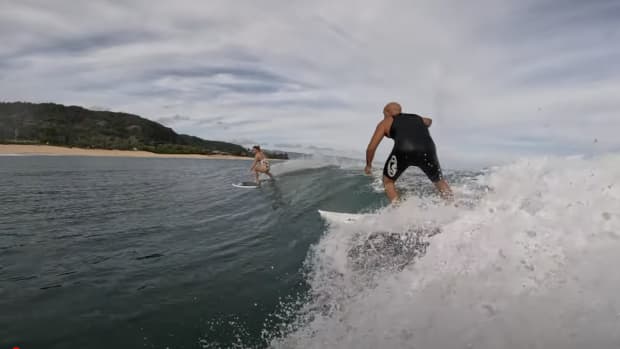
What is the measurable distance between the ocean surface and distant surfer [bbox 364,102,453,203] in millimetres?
516

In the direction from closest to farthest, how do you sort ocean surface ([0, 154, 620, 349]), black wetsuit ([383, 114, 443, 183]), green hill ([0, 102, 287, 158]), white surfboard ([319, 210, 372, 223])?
ocean surface ([0, 154, 620, 349]) → black wetsuit ([383, 114, 443, 183]) → white surfboard ([319, 210, 372, 223]) → green hill ([0, 102, 287, 158])

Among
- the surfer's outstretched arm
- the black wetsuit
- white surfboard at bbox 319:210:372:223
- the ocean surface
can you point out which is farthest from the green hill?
the ocean surface

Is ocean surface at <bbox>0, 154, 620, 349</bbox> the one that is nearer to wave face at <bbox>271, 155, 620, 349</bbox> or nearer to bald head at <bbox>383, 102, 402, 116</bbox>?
wave face at <bbox>271, 155, 620, 349</bbox>

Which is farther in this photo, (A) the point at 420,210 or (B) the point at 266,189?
(B) the point at 266,189

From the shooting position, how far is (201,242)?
638cm

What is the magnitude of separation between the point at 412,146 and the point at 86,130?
113114 mm

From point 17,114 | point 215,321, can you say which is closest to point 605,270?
point 215,321

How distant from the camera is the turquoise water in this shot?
128 inches

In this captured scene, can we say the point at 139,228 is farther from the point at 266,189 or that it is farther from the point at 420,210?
the point at 266,189

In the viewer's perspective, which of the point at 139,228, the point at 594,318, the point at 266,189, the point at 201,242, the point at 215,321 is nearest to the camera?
the point at 594,318

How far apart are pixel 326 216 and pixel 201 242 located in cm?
308

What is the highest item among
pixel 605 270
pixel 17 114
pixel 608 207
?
pixel 17 114

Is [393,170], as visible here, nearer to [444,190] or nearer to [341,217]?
[444,190]

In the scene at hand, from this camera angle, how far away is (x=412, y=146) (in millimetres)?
5664
